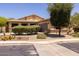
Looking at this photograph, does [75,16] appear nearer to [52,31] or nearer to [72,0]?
[52,31]

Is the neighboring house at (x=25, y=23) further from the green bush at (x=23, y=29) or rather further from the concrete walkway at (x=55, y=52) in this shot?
the concrete walkway at (x=55, y=52)

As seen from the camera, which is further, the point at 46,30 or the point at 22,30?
the point at 46,30

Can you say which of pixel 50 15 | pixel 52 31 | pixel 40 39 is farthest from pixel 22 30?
pixel 52 31

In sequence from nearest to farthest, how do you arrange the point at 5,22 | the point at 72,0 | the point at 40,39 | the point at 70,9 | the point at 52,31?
the point at 72,0 → the point at 40,39 → the point at 70,9 → the point at 52,31 → the point at 5,22

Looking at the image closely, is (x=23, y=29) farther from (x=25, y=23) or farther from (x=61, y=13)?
(x=25, y=23)

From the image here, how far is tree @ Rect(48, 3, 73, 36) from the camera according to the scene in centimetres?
2565

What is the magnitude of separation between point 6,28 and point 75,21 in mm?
13601

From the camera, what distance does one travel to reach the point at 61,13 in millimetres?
25797

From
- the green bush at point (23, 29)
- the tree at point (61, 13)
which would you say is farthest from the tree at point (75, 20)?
the green bush at point (23, 29)

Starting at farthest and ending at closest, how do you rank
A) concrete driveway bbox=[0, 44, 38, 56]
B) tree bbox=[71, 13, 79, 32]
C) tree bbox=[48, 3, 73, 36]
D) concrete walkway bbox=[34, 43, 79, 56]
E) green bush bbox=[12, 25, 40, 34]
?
tree bbox=[71, 13, 79, 32] → green bush bbox=[12, 25, 40, 34] → tree bbox=[48, 3, 73, 36] → concrete driveway bbox=[0, 44, 38, 56] → concrete walkway bbox=[34, 43, 79, 56]

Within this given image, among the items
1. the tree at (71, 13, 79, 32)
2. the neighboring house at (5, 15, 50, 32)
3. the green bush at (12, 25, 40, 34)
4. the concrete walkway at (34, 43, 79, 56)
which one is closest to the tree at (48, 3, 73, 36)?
the tree at (71, 13, 79, 32)

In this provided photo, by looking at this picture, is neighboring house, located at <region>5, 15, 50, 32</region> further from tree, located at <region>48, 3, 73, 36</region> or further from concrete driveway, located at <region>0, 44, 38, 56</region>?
concrete driveway, located at <region>0, 44, 38, 56</region>

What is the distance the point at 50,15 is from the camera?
27078 mm

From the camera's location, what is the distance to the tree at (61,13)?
2565 centimetres
